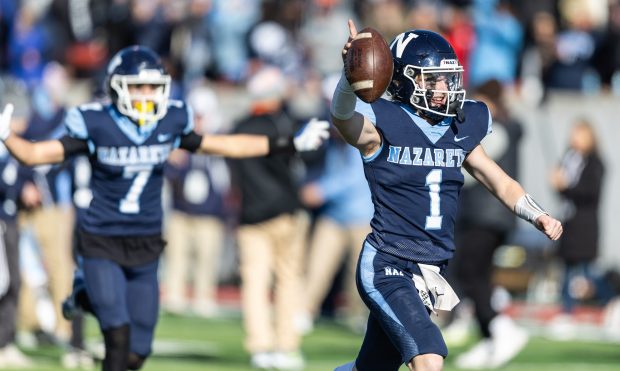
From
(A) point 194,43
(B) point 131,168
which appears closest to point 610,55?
(A) point 194,43

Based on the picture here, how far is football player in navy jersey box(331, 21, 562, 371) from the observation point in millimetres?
6500

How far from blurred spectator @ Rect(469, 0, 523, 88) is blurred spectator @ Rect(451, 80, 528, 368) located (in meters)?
4.13

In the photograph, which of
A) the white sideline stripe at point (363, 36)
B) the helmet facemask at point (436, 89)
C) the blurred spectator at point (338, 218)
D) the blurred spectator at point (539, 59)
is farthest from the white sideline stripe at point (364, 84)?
the blurred spectator at point (539, 59)

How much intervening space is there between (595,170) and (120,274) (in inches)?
291

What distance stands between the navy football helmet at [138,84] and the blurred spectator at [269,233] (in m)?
2.86

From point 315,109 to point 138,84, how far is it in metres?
7.30

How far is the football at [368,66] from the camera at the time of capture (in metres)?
6.12

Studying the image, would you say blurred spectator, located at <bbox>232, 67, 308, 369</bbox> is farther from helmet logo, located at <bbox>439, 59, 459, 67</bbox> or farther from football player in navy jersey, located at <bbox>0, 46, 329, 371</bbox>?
helmet logo, located at <bbox>439, 59, 459, 67</bbox>

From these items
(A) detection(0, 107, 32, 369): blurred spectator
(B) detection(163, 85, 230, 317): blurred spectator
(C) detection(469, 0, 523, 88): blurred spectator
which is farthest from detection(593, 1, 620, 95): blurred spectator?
(A) detection(0, 107, 32, 369): blurred spectator

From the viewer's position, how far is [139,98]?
7863 millimetres

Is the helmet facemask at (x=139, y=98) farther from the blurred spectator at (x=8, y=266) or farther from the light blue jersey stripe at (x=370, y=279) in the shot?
the blurred spectator at (x=8, y=266)

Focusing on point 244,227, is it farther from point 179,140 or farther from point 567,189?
point 567,189

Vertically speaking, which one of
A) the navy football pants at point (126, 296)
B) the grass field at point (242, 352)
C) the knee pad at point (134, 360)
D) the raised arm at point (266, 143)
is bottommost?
the grass field at point (242, 352)

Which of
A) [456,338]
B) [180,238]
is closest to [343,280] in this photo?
[180,238]
